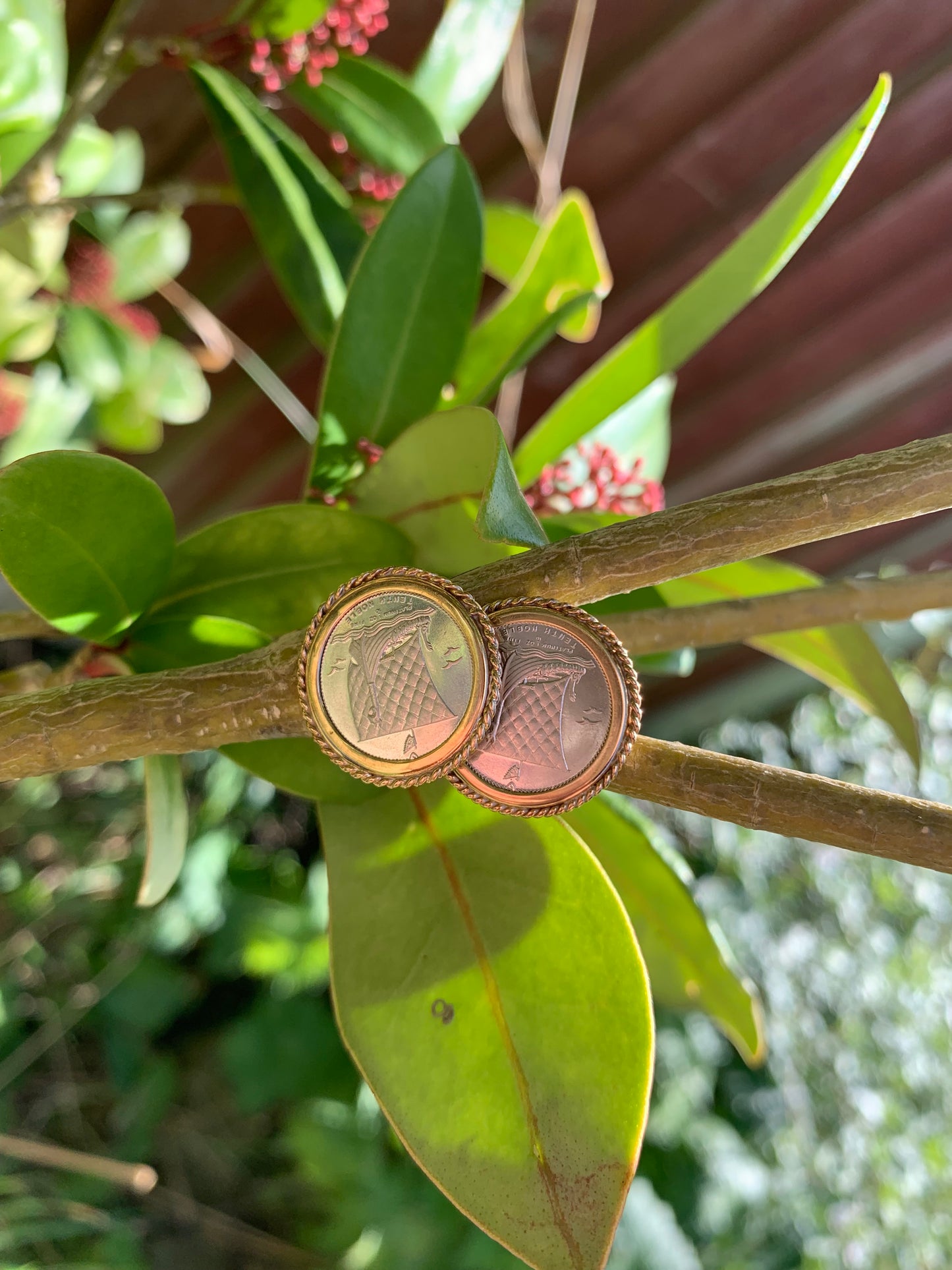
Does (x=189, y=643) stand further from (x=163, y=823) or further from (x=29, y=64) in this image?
(x=29, y=64)

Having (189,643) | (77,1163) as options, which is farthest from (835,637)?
(77,1163)

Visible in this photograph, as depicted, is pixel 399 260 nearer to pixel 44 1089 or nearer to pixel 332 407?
pixel 332 407

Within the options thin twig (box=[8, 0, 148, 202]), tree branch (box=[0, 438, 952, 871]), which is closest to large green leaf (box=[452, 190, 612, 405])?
thin twig (box=[8, 0, 148, 202])

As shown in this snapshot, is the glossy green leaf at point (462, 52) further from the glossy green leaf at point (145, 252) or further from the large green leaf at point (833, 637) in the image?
the large green leaf at point (833, 637)

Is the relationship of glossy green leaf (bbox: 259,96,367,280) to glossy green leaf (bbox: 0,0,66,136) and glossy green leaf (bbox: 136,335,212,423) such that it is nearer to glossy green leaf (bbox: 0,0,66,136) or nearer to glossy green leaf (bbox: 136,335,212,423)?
glossy green leaf (bbox: 0,0,66,136)

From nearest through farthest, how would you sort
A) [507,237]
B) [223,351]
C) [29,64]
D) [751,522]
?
[751,522] < [29,64] < [507,237] < [223,351]

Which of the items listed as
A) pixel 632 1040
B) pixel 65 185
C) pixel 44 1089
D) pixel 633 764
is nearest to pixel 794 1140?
pixel 44 1089
